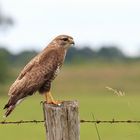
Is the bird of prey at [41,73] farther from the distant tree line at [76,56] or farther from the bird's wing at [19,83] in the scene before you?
the distant tree line at [76,56]

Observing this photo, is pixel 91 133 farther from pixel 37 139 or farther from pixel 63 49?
pixel 63 49

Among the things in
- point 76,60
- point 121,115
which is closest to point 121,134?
point 121,115

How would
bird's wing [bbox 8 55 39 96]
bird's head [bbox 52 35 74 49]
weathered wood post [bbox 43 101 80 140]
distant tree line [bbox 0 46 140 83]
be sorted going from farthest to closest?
distant tree line [bbox 0 46 140 83], bird's head [bbox 52 35 74 49], bird's wing [bbox 8 55 39 96], weathered wood post [bbox 43 101 80 140]

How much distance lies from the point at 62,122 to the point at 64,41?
9.18ft

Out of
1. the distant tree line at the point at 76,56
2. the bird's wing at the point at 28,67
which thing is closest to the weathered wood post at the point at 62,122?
the bird's wing at the point at 28,67

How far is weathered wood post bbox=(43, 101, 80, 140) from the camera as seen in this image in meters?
8.81

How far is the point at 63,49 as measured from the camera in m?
11.5

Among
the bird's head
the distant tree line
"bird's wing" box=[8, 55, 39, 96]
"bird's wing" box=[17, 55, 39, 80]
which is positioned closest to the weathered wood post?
"bird's wing" box=[8, 55, 39, 96]

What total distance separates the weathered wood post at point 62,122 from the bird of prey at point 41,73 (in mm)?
956

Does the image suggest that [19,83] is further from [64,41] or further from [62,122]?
[62,122]

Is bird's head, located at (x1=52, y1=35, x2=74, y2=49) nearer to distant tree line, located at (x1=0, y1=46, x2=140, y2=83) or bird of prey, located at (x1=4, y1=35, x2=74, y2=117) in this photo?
bird of prey, located at (x1=4, y1=35, x2=74, y2=117)

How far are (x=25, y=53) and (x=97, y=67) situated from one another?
1190 inches

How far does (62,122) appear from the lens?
29.0ft

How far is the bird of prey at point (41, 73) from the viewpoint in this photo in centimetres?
1020
